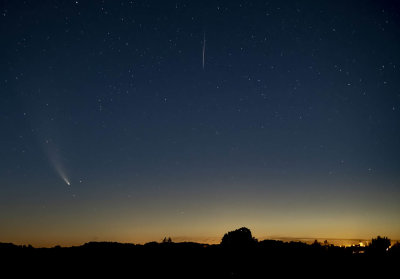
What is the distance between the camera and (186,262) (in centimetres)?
2331

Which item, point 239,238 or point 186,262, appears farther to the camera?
point 239,238

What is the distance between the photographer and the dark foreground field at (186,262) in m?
19.2

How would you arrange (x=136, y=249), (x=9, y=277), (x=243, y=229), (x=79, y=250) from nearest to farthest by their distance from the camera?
1. (x=9, y=277)
2. (x=79, y=250)
3. (x=136, y=249)
4. (x=243, y=229)

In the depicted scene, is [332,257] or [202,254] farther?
[332,257]

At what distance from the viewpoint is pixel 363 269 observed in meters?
24.3

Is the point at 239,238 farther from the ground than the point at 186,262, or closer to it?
farther from the ground

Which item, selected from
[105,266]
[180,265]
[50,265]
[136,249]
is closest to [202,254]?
[180,265]

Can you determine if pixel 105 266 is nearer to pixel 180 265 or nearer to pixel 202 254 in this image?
pixel 180 265

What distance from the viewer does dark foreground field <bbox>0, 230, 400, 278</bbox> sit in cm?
1917

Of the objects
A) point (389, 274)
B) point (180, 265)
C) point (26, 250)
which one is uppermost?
point (26, 250)

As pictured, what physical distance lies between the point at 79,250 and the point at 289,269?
15678 millimetres

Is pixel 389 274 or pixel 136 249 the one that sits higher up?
pixel 136 249

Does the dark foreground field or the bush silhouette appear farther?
the bush silhouette

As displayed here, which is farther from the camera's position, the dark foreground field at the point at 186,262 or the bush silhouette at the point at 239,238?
the bush silhouette at the point at 239,238
